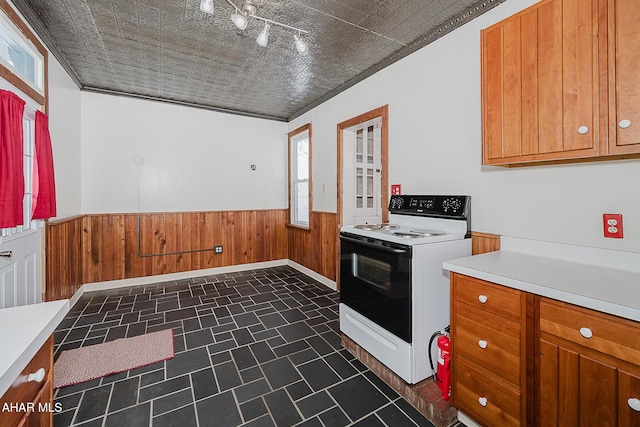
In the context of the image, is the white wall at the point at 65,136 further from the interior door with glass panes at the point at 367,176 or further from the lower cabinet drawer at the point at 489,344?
the lower cabinet drawer at the point at 489,344

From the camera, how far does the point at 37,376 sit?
92 centimetres

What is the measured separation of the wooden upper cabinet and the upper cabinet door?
52mm

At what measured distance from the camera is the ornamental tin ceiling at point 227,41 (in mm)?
2117

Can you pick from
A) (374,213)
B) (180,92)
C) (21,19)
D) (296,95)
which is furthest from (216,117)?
(374,213)

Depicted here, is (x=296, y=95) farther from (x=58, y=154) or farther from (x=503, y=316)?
(x=503, y=316)

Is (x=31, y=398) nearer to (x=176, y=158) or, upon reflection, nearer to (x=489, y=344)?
(x=489, y=344)

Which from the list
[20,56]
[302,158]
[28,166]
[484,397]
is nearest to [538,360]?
[484,397]

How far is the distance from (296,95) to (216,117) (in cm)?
→ 144

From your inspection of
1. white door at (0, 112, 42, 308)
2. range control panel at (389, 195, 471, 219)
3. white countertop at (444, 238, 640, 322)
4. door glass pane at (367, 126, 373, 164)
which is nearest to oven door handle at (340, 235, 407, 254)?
white countertop at (444, 238, 640, 322)

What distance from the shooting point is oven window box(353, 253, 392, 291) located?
197 cm

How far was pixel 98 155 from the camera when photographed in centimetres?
382

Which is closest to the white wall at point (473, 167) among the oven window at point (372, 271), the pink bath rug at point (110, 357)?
the oven window at point (372, 271)

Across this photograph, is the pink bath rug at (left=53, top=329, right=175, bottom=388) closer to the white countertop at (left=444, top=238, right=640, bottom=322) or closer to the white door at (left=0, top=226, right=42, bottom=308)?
the white door at (left=0, top=226, right=42, bottom=308)

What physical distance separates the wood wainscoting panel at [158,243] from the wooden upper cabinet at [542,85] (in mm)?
3867
